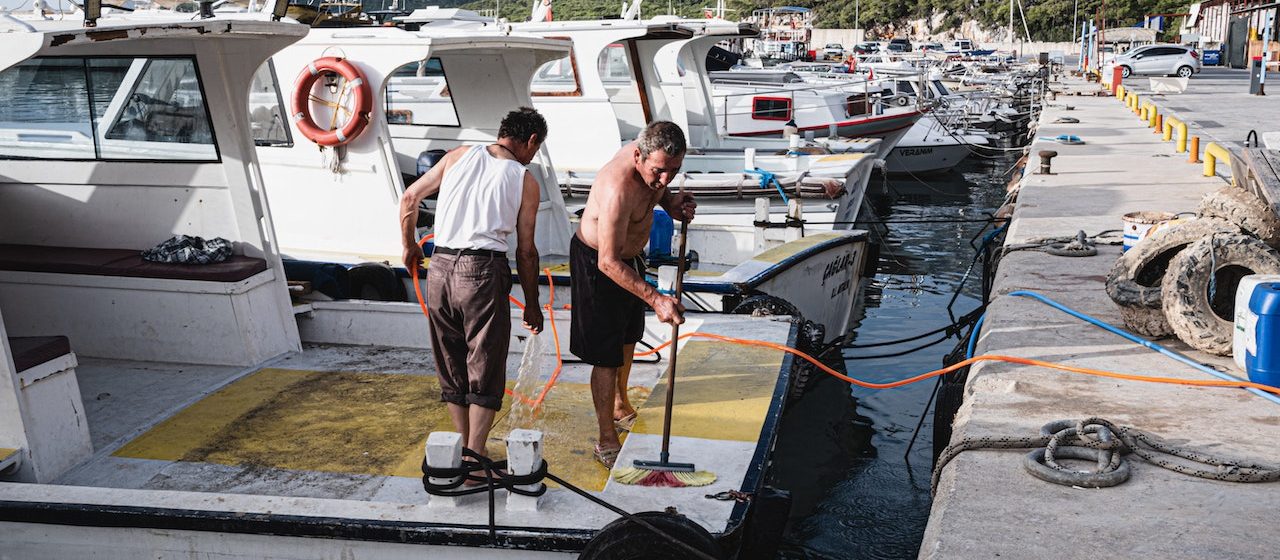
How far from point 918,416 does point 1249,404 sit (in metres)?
4.30

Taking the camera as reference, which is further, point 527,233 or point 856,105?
point 856,105

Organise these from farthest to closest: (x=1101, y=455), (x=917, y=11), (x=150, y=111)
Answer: (x=917, y=11)
(x=150, y=111)
(x=1101, y=455)

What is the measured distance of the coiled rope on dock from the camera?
4270mm

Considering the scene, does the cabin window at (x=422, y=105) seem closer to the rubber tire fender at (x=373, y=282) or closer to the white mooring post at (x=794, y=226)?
the rubber tire fender at (x=373, y=282)

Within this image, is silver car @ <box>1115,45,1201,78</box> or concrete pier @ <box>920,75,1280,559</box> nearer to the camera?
concrete pier @ <box>920,75,1280,559</box>

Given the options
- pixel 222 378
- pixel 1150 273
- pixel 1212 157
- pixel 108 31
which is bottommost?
pixel 1212 157

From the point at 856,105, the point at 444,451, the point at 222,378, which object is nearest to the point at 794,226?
the point at 222,378

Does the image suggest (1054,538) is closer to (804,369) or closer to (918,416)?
(804,369)

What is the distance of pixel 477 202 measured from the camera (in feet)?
14.9

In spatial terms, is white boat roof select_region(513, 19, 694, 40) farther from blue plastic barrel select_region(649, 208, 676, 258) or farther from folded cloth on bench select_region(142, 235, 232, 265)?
folded cloth on bench select_region(142, 235, 232, 265)

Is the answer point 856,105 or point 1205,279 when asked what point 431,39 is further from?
point 856,105

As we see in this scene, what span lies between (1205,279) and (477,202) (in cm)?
426

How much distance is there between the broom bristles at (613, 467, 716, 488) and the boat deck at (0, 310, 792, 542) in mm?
51

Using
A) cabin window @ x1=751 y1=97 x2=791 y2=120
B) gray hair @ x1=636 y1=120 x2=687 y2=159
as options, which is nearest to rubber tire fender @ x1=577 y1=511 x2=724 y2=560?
gray hair @ x1=636 y1=120 x2=687 y2=159
